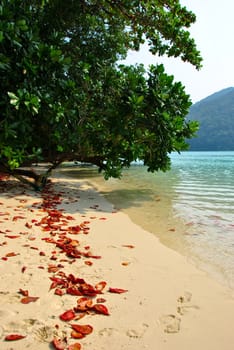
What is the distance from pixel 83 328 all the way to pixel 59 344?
0.76 ft

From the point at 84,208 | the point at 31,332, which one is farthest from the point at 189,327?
the point at 84,208

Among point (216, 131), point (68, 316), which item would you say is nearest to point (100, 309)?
point (68, 316)

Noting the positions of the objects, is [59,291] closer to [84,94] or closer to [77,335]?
[77,335]

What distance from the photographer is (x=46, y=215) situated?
19.4 ft

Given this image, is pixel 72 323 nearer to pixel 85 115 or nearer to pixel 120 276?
pixel 120 276

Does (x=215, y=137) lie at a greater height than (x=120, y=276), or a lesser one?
greater

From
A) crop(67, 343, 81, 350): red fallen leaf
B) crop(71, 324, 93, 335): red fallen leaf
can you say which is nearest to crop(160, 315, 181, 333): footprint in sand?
crop(71, 324, 93, 335): red fallen leaf

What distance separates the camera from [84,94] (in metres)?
8.34

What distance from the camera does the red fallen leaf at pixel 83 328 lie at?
2102mm

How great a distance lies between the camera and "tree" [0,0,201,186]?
5.61 meters

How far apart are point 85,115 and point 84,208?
2811 mm

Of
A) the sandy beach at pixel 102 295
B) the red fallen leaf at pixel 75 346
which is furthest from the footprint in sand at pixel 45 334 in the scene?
the red fallen leaf at pixel 75 346

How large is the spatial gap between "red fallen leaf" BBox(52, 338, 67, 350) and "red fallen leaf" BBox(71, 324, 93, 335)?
0.14 meters

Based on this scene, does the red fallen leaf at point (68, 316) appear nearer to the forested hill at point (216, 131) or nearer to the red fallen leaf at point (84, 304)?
the red fallen leaf at point (84, 304)
